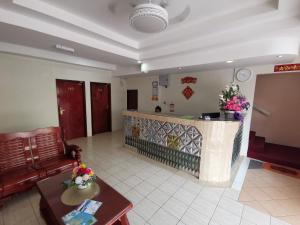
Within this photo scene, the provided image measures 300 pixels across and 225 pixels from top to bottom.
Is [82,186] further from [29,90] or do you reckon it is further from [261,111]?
[261,111]

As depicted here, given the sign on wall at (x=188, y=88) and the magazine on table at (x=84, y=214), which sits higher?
the sign on wall at (x=188, y=88)

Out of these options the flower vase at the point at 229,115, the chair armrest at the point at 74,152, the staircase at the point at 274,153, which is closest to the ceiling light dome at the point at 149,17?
the flower vase at the point at 229,115

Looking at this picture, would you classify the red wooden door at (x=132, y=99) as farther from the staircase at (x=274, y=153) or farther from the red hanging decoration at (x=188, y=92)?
the staircase at (x=274, y=153)

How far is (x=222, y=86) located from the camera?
3729mm

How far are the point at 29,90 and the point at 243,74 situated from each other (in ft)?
17.0

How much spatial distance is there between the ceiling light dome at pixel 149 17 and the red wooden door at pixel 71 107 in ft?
12.1

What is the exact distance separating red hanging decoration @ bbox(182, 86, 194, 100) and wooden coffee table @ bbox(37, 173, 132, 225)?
11.2ft

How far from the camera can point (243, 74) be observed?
3.38 meters

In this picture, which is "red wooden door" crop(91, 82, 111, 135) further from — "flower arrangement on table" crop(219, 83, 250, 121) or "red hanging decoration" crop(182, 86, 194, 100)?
"flower arrangement on table" crop(219, 83, 250, 121)

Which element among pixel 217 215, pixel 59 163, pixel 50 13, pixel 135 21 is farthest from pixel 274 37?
pixel 59 163

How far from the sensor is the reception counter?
2373 mm

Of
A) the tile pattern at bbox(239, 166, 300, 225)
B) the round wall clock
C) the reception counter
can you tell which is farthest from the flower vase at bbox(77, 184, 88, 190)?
the round wall clock

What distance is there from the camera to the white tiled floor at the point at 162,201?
70.4 inches

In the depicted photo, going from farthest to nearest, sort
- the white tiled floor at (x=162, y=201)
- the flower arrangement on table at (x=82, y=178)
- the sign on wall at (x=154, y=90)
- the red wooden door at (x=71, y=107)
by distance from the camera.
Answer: the sign on wall at (x=154, y=90)
the red wooden door at (x=71, y=107)
the white tiled floor at (x=162, y=201)
the flower arrangement on table at (x=82, y=178)
